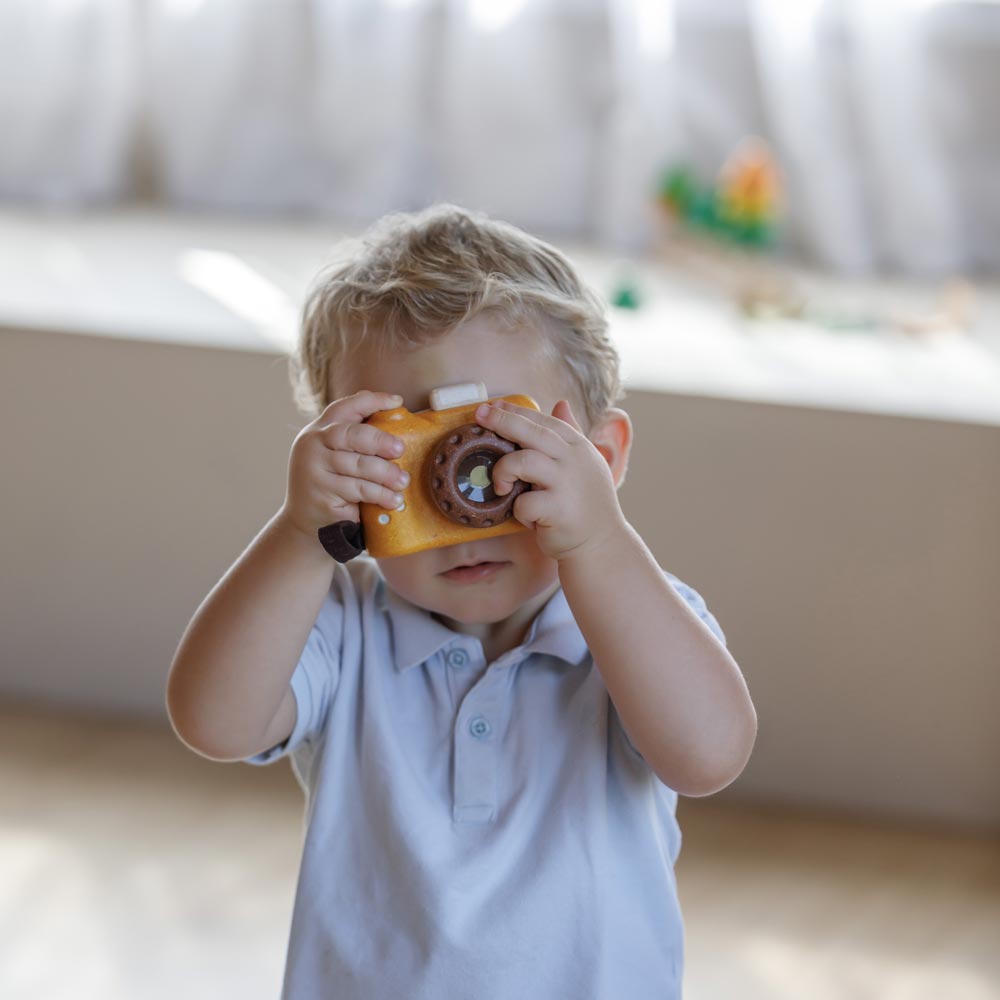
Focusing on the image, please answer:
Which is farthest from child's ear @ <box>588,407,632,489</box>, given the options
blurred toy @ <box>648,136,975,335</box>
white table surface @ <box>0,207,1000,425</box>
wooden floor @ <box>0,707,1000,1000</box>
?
blurred toy @ <box>648,136,975,335</box>

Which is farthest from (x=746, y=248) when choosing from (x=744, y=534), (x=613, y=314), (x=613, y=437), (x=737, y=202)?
(x=613, y=437)

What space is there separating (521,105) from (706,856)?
90 cm

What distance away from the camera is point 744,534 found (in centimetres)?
128

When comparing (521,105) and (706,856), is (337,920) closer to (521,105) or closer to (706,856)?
(706,856)

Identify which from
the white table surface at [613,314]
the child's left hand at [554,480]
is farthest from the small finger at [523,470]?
the white table surface at [613,314]

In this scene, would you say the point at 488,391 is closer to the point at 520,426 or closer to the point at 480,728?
the point at 520,426

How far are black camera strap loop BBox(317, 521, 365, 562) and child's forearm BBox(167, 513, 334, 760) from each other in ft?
0.12

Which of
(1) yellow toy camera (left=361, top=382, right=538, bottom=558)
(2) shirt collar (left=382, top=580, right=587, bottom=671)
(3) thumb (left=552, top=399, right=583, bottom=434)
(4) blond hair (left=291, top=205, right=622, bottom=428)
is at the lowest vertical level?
(2) shirt collar (left=382, top=580, right=587, bottom=671)

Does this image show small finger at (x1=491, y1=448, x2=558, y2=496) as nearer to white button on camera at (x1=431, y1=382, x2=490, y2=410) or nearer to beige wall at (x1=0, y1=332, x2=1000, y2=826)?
white button on camera at (x1=431, y1=382, x2=490, y2=410)

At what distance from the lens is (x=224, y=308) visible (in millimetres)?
1351

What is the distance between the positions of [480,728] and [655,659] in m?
0.12

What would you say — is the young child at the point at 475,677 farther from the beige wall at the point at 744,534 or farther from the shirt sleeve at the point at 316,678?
the beige wall at the point at 744,534

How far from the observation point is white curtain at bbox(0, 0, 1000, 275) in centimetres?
158

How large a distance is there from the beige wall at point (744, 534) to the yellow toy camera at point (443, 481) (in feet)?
2.01
